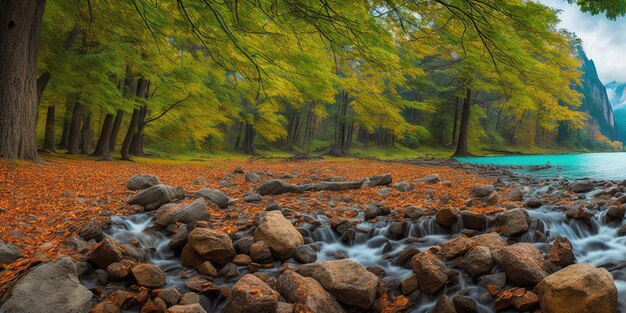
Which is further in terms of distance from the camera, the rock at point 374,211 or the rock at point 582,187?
the rock at point 582,187

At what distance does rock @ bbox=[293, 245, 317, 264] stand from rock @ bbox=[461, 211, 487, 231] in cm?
202

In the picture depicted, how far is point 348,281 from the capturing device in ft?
9.20

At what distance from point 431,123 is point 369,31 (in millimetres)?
38362

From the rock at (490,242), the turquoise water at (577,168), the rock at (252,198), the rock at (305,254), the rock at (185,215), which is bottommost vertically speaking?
the rock at (305,254)

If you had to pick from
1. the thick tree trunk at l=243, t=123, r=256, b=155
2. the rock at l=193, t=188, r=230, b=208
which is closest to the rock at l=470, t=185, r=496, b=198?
the rock at l=193, t=188, r=230, b=208

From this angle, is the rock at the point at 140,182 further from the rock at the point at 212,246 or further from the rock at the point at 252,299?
the rock at the point at 252,299

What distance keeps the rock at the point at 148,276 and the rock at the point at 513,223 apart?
3.72 m

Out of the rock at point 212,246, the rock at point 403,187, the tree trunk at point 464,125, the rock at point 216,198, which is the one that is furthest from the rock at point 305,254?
the tree trunk at point 464,125

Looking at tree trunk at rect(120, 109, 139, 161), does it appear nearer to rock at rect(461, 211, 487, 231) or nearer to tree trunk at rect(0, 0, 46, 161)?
tree trunk at rect(0, 0, 46, 161)

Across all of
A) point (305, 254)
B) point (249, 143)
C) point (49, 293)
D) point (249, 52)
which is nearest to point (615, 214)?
point (305, 254)

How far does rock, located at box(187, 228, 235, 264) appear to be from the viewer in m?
3.39

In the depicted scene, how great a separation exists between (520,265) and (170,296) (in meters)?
2.86

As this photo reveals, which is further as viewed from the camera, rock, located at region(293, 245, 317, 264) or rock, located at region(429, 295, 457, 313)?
rock, located at region(293, 245, 317, 264)

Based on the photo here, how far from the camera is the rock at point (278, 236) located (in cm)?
360
